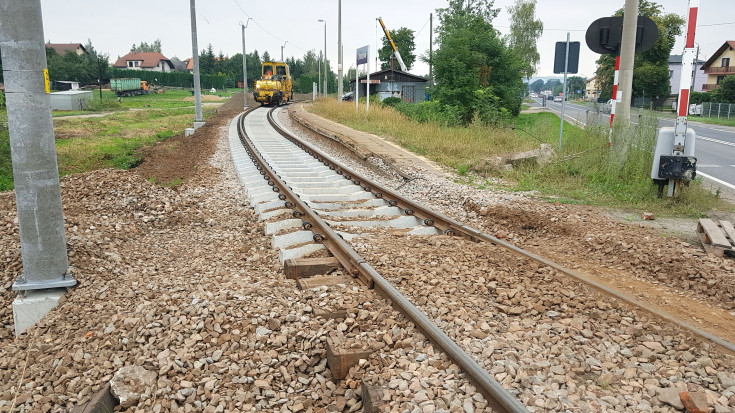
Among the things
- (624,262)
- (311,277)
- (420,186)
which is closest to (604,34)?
(420,186)

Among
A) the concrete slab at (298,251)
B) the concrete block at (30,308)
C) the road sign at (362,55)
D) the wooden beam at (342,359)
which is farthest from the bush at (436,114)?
the wooden beam at (342,359)

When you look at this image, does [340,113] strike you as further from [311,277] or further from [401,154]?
[311,277]

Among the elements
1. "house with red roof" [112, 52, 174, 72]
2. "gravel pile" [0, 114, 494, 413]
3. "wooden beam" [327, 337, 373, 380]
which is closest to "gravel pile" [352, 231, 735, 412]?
"gravel pile" [0, 114, 494, 413]

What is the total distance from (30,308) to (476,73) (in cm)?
2414

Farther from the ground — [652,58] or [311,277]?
[652,58]

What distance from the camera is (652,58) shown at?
190ft

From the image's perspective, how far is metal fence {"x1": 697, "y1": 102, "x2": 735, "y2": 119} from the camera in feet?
130

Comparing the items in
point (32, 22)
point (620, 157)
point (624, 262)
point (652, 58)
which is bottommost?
point (624, 262)

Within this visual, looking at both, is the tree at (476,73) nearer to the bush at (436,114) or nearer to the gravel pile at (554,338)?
the bush at (436,114)

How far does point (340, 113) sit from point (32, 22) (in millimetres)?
23026

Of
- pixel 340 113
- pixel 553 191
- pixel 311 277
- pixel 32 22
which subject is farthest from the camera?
pixel 340 113

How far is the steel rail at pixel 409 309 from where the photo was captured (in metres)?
3.01

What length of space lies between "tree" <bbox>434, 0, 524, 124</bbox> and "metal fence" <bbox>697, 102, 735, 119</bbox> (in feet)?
54.5

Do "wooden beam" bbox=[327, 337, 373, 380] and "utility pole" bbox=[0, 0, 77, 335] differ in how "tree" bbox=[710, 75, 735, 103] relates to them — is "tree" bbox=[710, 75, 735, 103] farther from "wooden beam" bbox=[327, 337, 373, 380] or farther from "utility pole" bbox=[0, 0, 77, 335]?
"utility pole" bbox=[0, 0, 77, 335]
